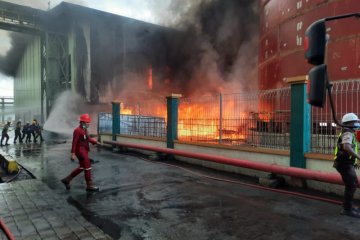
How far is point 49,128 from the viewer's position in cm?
2498

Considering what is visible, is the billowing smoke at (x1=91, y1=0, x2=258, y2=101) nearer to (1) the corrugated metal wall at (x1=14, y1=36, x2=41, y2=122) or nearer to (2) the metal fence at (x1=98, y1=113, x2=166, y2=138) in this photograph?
(1) the corrugated metal wall at (x1=14, y1=36, x2=41, y2=122)

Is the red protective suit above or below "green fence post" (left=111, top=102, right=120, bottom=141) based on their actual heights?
below

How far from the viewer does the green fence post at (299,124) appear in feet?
21.4

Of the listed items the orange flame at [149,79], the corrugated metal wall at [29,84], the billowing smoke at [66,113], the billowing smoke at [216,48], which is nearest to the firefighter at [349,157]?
the billowing smoke at [216,48]

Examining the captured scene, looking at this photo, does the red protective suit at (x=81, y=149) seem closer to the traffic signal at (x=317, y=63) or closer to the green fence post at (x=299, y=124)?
the green fence post at (x=299, y=124)

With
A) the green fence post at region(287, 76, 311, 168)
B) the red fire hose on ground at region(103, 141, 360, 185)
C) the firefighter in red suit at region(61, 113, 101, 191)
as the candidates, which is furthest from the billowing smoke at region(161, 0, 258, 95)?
the firefighter in red suit at region(61, 113, 101, 191)

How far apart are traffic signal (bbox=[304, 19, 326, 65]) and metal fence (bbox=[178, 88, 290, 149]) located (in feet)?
14.8

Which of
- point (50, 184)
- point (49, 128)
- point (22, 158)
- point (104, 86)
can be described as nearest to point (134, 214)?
point (50, 184)

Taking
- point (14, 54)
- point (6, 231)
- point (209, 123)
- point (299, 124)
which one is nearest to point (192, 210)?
point (6, 231)

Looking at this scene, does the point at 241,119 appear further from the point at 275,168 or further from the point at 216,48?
the point at 216,48

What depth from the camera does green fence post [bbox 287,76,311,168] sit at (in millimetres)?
6537

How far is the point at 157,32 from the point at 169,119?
19733 millimetres

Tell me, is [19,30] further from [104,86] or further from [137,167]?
[137,167]

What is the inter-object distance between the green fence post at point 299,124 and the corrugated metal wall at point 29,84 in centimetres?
2560
